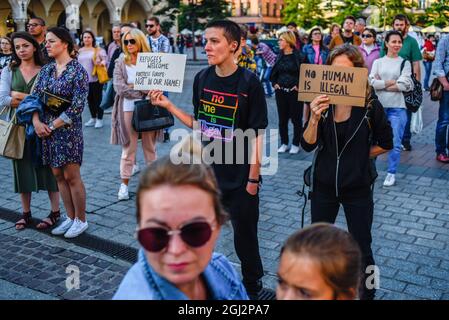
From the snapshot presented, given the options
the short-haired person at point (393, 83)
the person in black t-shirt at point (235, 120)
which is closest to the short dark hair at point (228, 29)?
the person in black t-shirt at point (235, 120)

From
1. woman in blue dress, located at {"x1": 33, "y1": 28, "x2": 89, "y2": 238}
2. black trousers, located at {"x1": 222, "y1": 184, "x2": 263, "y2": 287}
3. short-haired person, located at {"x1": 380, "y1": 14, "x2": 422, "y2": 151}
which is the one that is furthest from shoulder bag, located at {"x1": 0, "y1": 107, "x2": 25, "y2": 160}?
short-haired person, located at {"x1": 380, "y1": 14, "x2": 422, "y2": 151}

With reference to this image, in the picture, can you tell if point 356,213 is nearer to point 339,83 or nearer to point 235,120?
point 339,83

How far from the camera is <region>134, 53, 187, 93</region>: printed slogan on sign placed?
454 centimetres

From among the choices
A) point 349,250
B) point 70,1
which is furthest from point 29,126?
point 70,1

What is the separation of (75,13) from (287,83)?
3283 cm

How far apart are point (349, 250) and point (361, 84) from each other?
6.02ft

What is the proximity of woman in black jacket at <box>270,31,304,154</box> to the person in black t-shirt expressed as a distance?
4936 mm

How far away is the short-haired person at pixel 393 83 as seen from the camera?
6547mm

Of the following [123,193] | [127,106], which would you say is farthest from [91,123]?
[123,193]

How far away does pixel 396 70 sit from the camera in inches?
263

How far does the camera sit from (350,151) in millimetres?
3527
